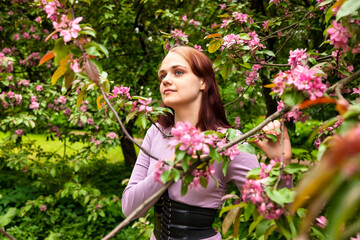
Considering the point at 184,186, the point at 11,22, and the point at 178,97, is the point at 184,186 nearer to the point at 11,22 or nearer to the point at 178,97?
the point at 178,97

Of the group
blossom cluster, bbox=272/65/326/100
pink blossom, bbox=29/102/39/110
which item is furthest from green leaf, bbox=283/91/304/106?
pink blossom, bbox=29/102/39/110

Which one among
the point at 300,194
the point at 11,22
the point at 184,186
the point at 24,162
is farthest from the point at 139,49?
the point at 300,194

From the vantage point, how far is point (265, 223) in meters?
0.96

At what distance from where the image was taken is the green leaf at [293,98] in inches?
38.8

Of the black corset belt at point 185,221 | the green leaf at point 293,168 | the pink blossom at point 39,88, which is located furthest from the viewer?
the pink blossom at point 39,88

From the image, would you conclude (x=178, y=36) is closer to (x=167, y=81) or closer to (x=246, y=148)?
(x=167, y=81)

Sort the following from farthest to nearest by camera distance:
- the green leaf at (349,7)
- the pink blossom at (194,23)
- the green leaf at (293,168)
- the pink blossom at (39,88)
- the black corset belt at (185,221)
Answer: the pink blossom at (39,88)
the pink blossom at (194,23)
the black corset belt at (185,221)
the green leaf at (293,168)
the green leaf at (349,7)

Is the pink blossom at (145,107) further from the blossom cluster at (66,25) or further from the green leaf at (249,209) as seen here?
the green leaf at (249,209)

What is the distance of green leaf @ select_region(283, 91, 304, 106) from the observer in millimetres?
985

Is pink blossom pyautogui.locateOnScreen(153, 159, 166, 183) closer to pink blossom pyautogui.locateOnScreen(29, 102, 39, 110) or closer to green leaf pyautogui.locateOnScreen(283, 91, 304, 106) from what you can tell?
green leaf pyautogui.locateOnScreen(283, 91, 304, 106)

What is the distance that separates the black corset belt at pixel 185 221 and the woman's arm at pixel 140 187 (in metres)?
0.16

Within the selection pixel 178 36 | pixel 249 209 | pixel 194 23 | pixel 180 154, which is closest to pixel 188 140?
pixel 180 154

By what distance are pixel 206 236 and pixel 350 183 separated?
1304 mm

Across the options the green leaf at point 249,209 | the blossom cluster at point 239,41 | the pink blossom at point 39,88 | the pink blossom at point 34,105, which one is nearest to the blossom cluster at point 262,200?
the green leaf at point 249,209
